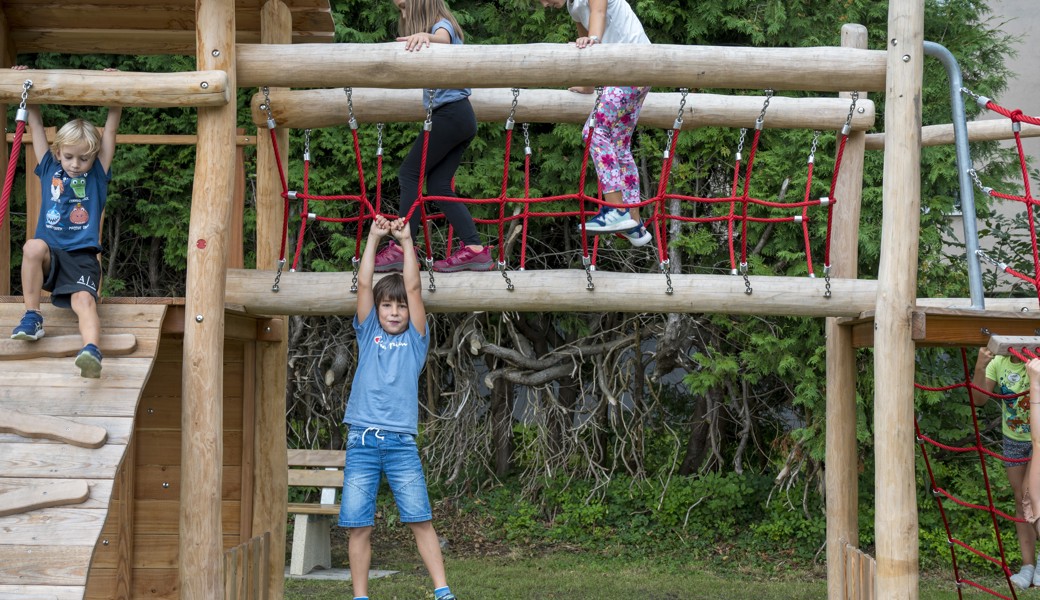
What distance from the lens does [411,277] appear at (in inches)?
179

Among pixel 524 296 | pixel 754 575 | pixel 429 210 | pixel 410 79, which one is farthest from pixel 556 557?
pixel 410 79

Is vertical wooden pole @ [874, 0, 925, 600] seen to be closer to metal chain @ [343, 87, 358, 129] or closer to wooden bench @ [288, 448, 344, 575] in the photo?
metal chain @ [343, 87, 358, 129]

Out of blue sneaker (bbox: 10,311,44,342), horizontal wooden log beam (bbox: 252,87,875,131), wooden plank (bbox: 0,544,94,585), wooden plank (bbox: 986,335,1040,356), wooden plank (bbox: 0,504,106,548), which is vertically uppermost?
horizontal wooden log beam (bbox: 252,87,875,131)

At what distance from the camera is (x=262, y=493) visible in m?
5.39

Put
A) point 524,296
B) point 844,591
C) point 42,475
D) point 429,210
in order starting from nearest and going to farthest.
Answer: point 42,475
point 524,296
point 844,591
point 429,210

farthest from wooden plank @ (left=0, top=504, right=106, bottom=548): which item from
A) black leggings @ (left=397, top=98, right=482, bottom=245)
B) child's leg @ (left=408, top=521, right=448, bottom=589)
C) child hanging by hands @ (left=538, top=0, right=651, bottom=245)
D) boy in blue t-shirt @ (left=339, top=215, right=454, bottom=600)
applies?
child hanging by hands @ (left=538, top=0, right=651, bottom=245)

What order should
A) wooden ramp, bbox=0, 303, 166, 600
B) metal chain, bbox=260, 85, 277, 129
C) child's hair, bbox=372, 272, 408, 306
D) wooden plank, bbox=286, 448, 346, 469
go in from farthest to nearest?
1. wooden plank, bbox=286, 448, 346, 469
2. metal chain, bbox=260, 85, 277, 129
3. child's hair, bbox=372, 272, 408, 306
4. wooden ramp, bbox=0, 303, 166, 600

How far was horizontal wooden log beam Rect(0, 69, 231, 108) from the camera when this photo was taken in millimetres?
4164

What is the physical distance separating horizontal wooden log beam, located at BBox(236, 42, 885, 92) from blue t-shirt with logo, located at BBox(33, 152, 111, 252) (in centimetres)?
75

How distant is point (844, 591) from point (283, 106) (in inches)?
133

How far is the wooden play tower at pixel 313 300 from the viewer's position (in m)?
4.04

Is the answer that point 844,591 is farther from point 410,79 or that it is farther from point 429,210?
point 429,210

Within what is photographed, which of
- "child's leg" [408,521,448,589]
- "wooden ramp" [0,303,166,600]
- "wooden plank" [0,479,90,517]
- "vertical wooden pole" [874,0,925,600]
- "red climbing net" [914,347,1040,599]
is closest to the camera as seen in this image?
"wooden ramp" [0,303,166,600]

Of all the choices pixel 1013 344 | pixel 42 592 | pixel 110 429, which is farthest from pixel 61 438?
pixel 1013 344
